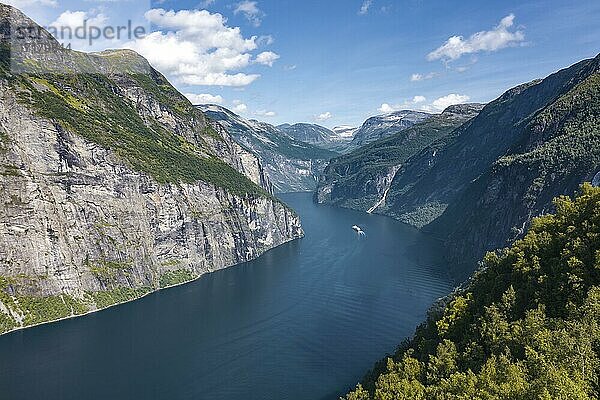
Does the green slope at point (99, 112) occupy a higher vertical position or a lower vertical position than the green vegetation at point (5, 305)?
higher

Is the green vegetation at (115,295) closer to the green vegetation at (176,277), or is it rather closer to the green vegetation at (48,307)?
the green vegetation at (48,307)

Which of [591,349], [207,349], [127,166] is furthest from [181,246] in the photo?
[591,349]

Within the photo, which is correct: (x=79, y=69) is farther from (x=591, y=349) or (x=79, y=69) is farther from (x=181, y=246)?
(x=591, y=349)

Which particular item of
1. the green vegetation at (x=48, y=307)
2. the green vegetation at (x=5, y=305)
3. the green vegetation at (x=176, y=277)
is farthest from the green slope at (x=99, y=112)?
the green vegetation at (x=48, y=307)

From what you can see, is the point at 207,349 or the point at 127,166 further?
the point at 127,166

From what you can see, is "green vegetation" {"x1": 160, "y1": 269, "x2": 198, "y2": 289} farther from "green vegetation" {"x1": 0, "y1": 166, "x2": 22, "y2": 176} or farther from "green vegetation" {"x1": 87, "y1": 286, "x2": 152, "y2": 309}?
"green vegetation" {"x1": 0, "y1": 166, "x2": 22, "y2": 176}

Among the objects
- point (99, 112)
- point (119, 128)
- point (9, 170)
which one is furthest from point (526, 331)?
point (99, 112)

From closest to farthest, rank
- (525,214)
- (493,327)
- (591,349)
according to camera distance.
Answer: (591,349)
(493,327)
(525,214)
